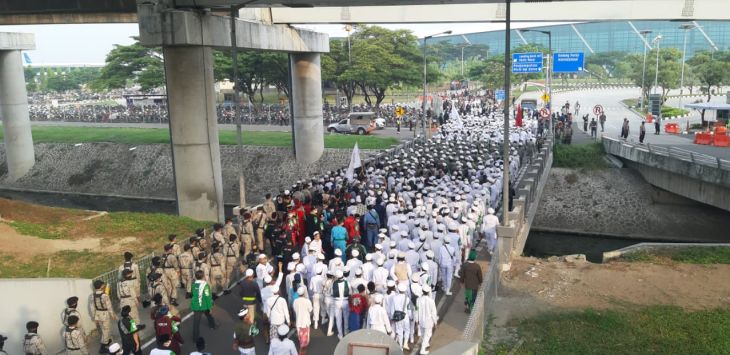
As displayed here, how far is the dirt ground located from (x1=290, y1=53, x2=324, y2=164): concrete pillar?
18.8 m

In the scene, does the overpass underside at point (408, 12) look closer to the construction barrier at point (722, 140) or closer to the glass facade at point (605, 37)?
the construction barrier at point (722, 140)

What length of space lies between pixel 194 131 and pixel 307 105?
1164 centimetres

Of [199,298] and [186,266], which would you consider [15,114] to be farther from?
[199,298]

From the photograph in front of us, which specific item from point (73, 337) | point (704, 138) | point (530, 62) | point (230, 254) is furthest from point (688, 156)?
point (73, 337)

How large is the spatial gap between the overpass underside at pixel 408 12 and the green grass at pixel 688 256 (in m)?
10.9

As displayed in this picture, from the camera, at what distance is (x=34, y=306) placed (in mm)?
10766

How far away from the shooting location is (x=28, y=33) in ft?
120

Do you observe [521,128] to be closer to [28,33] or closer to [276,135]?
[276,135]

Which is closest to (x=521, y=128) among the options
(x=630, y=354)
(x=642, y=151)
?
(x=642, y=151)

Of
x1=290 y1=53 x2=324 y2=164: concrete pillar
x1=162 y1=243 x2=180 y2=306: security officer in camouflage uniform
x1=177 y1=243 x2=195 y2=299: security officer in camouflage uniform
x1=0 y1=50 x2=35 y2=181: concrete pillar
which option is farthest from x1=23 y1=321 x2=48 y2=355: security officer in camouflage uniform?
x1=0 y1=50 x2=35 y2=181: concrete pillar

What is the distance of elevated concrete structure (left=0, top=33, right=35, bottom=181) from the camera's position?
→ 118ft

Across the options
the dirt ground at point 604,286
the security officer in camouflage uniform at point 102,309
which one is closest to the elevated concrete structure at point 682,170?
the dirt ground at point 604,286

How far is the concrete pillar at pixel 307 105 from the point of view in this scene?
31.1 m

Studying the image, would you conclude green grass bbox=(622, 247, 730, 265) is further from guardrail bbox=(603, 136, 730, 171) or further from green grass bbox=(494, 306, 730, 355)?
guardrail bbox=(603, 136, 730, 171)
